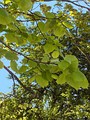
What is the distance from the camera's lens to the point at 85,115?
8703 millimetres

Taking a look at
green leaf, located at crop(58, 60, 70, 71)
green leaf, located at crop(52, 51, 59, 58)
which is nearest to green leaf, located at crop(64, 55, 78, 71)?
green leaf, located at crop(58, 60, 70, 71)

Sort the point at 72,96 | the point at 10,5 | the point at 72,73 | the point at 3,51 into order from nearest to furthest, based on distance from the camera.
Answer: the point at 72,73, the point at 3,51, the point at 10,5, the point at 72,96

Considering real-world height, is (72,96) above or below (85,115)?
above

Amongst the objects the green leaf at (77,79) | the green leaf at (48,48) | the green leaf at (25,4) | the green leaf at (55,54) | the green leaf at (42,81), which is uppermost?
the green leaf at (25,4)

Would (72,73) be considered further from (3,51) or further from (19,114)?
(19,114)

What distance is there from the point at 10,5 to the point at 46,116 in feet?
24.2

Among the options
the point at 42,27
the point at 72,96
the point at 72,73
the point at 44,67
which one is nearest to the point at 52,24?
the point at 42,27

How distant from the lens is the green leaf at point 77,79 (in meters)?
1.45

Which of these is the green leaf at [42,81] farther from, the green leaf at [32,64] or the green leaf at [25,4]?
the green leaf at [25,4]

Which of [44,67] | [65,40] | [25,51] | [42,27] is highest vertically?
[65,40]

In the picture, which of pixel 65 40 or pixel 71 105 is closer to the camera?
pixel 71 105

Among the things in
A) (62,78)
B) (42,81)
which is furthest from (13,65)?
(62,78)

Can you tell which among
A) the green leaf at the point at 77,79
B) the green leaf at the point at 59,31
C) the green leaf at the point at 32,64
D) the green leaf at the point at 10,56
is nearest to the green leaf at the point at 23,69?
the green leaf at the point at 32,64

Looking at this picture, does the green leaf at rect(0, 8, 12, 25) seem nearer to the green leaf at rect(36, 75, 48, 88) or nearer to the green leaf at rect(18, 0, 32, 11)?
the green leaf at rect(18, 0, 32, 11)
